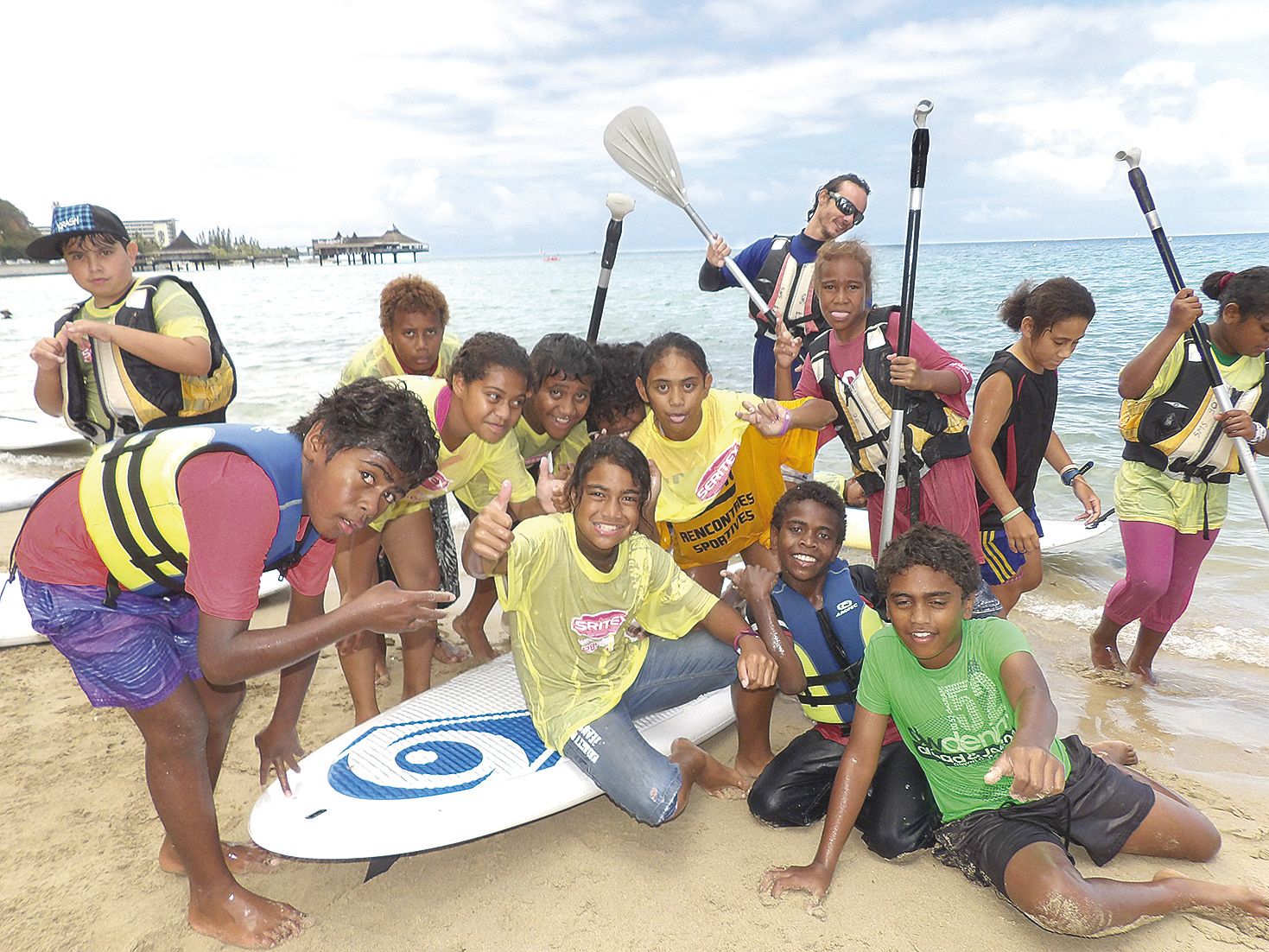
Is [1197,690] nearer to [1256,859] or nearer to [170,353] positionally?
[1256,859]

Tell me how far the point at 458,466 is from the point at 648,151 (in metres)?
2.63

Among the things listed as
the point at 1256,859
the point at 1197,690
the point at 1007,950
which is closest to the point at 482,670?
the point at 1007,950

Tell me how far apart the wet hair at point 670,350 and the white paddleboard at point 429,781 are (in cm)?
135

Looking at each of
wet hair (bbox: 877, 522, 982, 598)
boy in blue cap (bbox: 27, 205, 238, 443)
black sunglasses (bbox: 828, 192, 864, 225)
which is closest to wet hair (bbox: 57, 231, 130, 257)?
boy in blue cap (bbox: 27, 205, 238, 443)

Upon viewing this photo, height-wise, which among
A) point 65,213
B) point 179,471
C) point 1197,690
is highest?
point 65,213

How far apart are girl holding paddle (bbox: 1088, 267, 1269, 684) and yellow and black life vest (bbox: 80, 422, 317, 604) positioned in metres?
3.26

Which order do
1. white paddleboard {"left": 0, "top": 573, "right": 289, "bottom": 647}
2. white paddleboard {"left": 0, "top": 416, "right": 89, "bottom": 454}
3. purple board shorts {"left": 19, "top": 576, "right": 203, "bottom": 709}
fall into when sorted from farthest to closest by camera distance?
1. white paddleboard {"left": 0, "top": 416, "right": 89, "bottom": 454}
2. white paddleboard {"left": 0, "top": 573, "right": 289, "bottom": 647}
3. purple board shorts {"left": 19, "top": 576, "right": 203, "bottom": 709}

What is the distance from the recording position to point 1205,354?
11.5 feet

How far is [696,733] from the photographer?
3287mm

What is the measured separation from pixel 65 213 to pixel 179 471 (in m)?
1.67

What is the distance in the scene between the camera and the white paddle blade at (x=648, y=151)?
4.91 m

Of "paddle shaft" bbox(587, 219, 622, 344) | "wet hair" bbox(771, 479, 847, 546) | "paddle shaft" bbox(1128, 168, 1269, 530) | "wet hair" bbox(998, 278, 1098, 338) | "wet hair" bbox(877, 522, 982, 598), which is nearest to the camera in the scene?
"wet hair" bbox(877, 522, 982, 598)

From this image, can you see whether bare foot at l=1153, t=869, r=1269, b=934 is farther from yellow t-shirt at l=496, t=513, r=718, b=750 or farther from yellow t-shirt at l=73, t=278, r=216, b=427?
yellow t-shirt at l=73, t=278, r=216, b=427

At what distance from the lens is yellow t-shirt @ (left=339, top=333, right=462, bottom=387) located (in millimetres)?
3799
